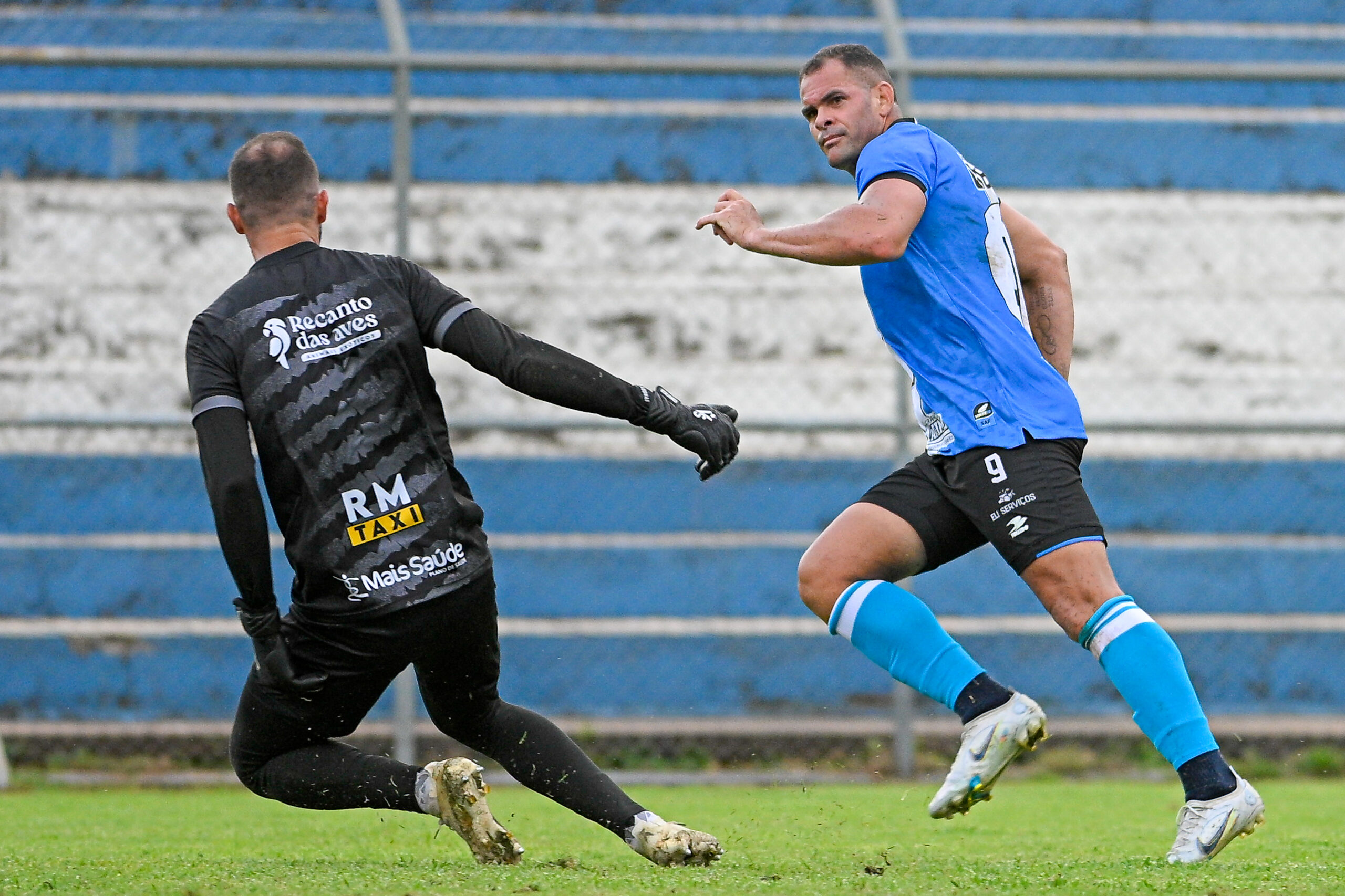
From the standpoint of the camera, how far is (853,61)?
162 inches

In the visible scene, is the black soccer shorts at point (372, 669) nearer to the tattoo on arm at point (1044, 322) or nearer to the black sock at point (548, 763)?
the black sock at point (548, 763)

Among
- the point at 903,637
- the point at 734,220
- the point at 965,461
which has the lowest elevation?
the point at 903,637

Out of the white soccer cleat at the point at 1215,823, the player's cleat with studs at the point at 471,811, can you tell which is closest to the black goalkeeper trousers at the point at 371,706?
the player's cleat with studs at the point at 471,811

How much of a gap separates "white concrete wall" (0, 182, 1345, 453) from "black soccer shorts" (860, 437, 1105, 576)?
3.83m

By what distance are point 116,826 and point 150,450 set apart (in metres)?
2.65

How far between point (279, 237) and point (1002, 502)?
1.83 meters

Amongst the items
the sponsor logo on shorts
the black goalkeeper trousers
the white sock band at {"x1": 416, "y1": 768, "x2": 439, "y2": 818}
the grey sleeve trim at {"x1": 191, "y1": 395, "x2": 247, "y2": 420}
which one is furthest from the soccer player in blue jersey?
the grey sleeve trim at {"x1": 191, "y1": 395, "x2": 247, "y2": 420}

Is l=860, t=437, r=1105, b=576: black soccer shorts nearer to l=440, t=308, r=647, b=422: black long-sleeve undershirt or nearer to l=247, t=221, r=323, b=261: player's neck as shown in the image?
l=440, t=308, r=647, b=422: black long-sleeve undershirt

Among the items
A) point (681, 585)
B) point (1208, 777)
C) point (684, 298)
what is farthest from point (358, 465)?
point (684, 298)

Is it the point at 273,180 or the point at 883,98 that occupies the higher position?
the point at 883,98

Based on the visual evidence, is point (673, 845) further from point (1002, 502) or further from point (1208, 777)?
point (1208, 777)

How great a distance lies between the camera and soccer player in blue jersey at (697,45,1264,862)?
12.2 feet

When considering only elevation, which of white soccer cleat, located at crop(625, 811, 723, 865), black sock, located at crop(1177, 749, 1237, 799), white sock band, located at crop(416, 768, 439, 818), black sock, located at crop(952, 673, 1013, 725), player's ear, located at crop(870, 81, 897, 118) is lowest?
white soccer cleat, located at crop(625, 811, 723, 865)

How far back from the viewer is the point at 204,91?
7.67 m
